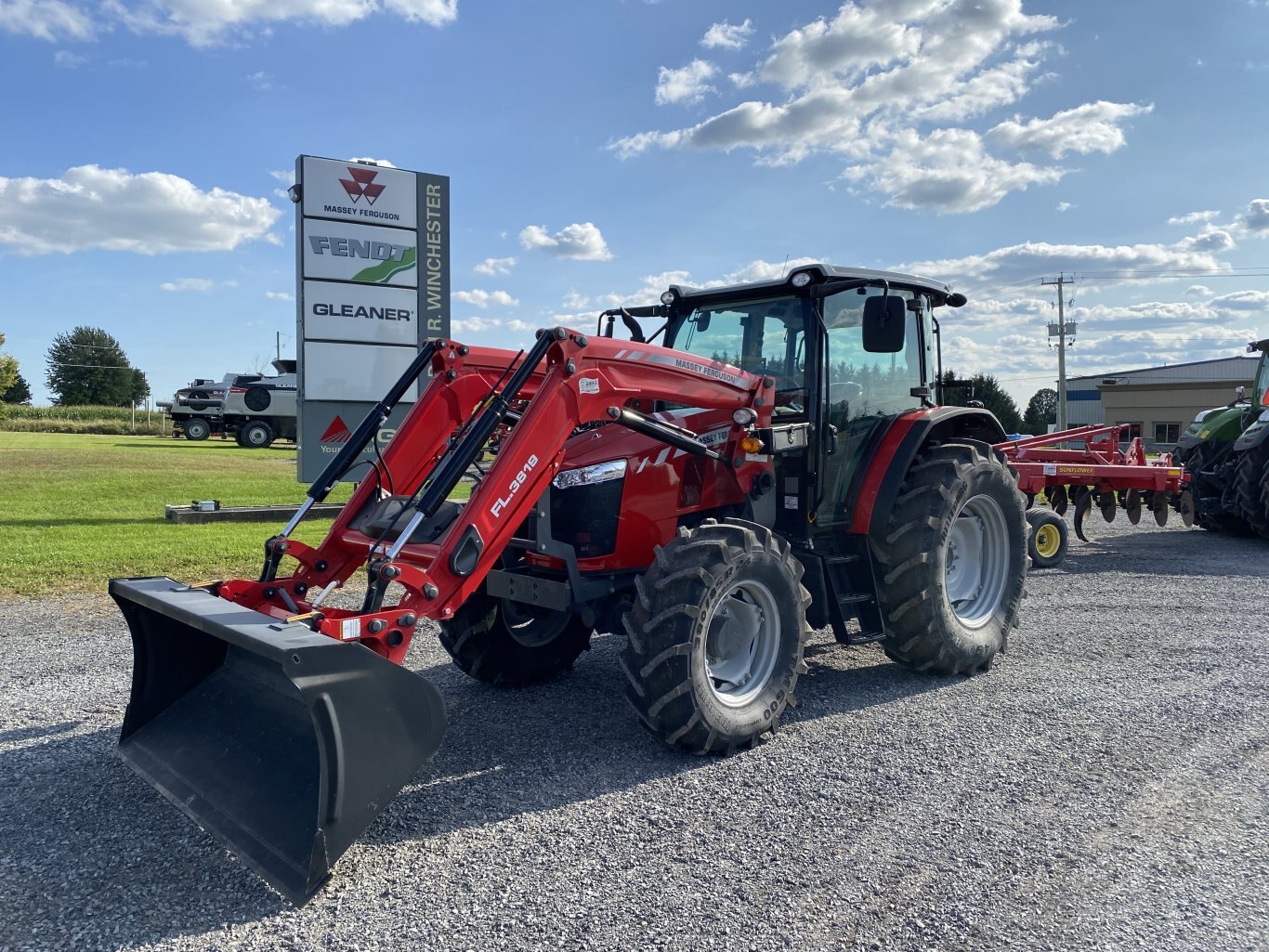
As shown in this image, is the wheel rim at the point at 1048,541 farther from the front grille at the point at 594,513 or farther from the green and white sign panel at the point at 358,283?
the green and white sign panel at the point at 358,283

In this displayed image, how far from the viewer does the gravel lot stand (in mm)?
2900

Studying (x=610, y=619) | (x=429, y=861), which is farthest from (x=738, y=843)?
(x=610, y=619)

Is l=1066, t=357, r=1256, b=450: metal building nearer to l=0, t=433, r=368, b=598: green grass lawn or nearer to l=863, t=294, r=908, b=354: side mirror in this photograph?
l=0, t=433, r=368, b=598: green grass lawn

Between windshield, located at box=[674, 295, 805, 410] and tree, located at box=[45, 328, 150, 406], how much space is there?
281ft

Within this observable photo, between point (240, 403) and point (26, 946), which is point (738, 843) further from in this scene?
point (240, 403)

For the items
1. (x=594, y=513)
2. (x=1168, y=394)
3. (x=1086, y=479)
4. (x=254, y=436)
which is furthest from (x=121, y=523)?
(x=1168, y=394)

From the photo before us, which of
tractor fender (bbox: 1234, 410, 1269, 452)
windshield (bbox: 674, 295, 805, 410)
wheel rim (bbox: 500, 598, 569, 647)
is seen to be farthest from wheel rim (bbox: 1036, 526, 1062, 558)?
wheel rim (bbox: 500, 598, 569, 647)

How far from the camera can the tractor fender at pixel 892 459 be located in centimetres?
541

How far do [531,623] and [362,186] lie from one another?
8.47 metres

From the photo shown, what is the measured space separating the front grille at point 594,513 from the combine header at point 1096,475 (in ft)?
22.6

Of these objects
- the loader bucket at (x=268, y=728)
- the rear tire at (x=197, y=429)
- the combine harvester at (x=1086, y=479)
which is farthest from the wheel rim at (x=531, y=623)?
the rear tire at (x=197, y=429)

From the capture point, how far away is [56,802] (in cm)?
375

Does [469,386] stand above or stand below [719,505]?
above

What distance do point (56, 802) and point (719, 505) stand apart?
3.38 m
